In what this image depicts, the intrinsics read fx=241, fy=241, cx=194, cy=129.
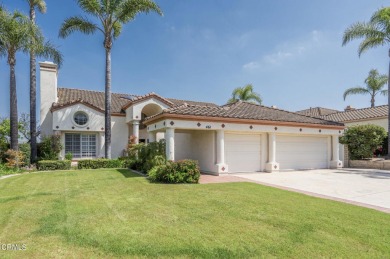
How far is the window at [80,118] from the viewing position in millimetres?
22470

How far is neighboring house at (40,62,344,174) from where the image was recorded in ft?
50.0

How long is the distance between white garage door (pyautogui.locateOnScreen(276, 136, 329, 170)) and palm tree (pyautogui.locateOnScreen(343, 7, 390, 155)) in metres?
7.09

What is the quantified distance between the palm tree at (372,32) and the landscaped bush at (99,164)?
23273 mm

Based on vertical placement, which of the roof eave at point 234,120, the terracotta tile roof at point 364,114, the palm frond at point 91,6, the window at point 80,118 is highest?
the palm frond at point 91,6

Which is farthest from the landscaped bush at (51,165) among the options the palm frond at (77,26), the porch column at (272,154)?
the porch column at (272,154)

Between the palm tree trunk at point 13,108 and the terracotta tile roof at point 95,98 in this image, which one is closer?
the palm tree trunk at point 13,108

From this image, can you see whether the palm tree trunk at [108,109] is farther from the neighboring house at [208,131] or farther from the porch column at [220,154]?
the porch column at [220,154]

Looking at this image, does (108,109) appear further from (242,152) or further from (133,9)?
(242,152)

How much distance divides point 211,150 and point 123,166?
7.89 metres

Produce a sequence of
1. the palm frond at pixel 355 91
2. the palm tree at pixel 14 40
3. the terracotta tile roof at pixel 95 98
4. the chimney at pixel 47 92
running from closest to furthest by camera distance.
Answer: the palm tree at pixel 14 40 → the chimney at pixel 47 92 → the terracotta tile roof at pixel 95 98 → the palm frond at pixel 355 91

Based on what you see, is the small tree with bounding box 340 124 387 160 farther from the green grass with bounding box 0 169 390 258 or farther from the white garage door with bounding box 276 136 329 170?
the green grass with bounding box 0 169 390 258

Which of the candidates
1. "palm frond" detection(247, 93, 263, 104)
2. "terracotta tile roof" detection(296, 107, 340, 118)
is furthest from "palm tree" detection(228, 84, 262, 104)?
"terracotta tile roof" detection(296, 107, 340, 118)

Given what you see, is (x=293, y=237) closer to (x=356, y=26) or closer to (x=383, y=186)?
(x=383, y=186)

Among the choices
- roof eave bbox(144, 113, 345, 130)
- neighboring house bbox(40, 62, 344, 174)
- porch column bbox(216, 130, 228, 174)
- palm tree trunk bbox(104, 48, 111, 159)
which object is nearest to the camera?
roof eave bbox(144, 113, 345, 130)
